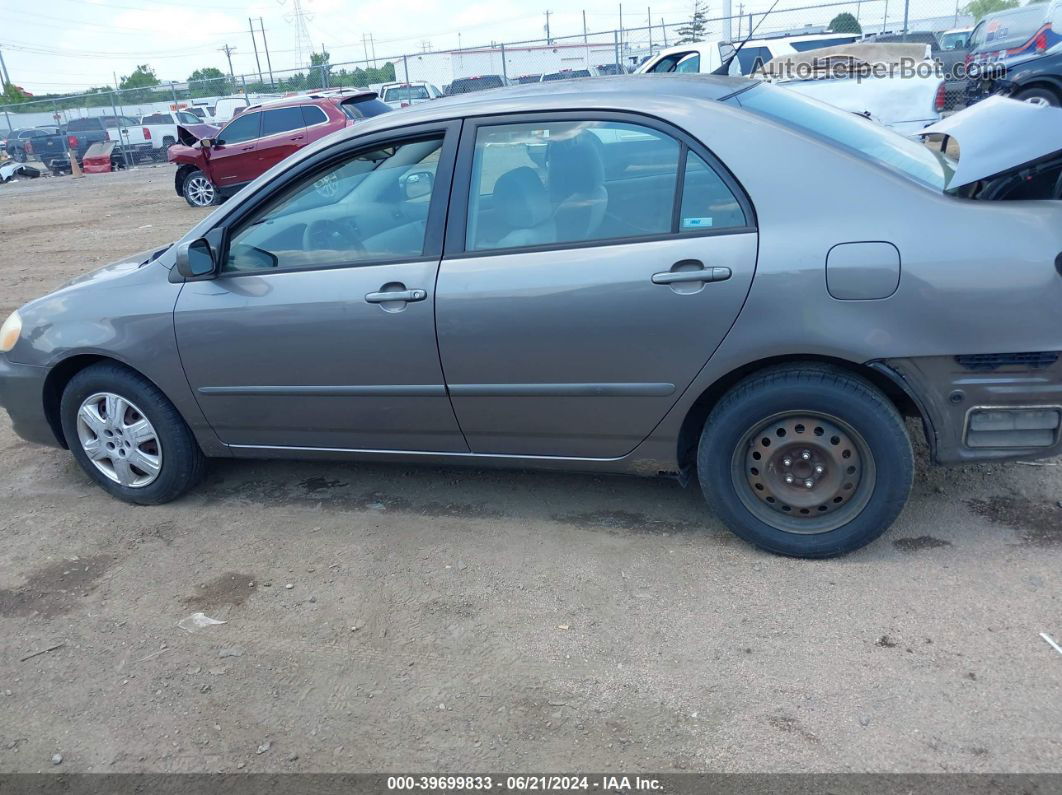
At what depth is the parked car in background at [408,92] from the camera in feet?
78.5

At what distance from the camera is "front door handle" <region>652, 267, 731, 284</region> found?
3.05 metres

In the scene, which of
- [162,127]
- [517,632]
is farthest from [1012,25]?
[162,127]

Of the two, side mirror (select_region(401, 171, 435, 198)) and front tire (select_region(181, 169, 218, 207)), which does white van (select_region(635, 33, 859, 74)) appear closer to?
front tire (select_region(181, 169, 218, 207))

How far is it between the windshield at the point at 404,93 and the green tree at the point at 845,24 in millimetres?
10610

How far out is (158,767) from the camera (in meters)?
2.57

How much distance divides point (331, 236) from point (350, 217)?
0.11m

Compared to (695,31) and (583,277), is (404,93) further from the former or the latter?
(583,277)

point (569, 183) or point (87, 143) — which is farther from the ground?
point (569, 183)

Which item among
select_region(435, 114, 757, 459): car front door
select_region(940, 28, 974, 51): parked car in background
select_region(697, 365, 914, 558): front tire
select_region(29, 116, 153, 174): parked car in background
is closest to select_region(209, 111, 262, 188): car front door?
select_region(435, 114, 757, 459): car front door

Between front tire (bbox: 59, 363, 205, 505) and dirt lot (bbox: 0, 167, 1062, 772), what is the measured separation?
0.49 ft

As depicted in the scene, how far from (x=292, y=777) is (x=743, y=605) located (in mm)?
1579

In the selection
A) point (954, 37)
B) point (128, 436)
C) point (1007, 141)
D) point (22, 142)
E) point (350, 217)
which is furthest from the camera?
point (22, 142)

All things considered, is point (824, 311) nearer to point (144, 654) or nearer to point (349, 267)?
point (349, 267)

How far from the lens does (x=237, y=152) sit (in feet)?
50.7
